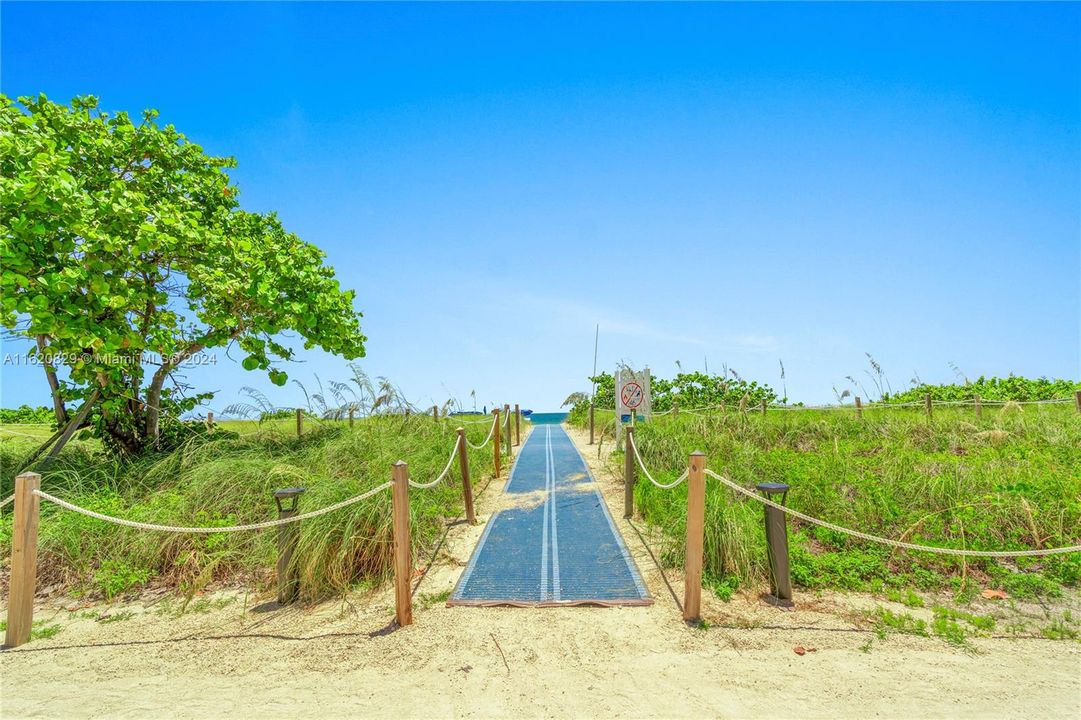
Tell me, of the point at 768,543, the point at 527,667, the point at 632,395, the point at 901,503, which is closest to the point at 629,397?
the point at 632,395

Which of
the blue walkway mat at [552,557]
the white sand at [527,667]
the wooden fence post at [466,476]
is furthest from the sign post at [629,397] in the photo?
the white sand at [527,667]

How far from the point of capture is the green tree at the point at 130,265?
6934 mm

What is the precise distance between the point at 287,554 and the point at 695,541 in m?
3.67

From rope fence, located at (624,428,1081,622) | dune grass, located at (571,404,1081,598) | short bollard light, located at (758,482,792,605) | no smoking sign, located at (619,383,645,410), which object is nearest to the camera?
rope fence, located at (624,428,1081,622)

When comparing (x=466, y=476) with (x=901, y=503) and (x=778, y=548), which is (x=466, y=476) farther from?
(x=901, y=503)

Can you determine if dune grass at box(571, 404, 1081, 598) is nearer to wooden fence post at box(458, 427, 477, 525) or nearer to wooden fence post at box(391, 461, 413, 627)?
wooden fence post at box(458, 427, 477, 525)

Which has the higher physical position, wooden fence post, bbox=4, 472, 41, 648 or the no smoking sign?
the no smoking sign

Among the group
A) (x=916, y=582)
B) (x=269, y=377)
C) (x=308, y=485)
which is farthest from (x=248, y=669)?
(x=269, y=377)

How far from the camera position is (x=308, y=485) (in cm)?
659

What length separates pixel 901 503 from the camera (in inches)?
257

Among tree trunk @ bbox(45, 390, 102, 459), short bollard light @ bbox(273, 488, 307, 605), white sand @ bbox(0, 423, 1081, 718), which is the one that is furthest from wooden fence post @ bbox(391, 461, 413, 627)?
tree trunk @ bbox(45, 390, 102, 459)

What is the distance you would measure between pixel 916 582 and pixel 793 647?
1.93 m

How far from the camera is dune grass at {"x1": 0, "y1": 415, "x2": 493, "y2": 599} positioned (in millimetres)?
5309

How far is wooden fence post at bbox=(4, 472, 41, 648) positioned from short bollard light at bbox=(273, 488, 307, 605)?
1850 millimetres
